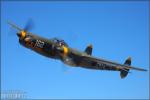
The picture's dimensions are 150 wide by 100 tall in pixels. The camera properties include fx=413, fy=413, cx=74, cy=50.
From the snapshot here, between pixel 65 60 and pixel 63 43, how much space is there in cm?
369

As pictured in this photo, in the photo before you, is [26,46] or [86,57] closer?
[26,46]

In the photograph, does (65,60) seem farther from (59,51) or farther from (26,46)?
(26,46)

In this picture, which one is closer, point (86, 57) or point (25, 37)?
point (25, 37)

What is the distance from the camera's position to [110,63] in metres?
90.4

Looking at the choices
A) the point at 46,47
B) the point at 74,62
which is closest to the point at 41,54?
the point at 46,47

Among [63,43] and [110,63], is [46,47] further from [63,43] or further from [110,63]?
[110,63]

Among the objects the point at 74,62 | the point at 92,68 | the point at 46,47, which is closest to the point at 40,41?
the point at 46,47

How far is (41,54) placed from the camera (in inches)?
3250

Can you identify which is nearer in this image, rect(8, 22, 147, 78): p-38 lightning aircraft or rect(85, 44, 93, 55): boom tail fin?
rect(8, 22, 147, 78): p-38 lightning aircraft

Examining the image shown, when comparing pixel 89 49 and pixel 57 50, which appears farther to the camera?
pixel 89 49

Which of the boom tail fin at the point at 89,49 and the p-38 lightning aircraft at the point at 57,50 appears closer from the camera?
the p-38 lightning aircraft at the point at 57,50

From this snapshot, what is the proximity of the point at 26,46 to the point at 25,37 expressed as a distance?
1.93 meters

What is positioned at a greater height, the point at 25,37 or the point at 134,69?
the point at 25,37

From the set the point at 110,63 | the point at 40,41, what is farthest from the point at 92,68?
the point at 40,41
